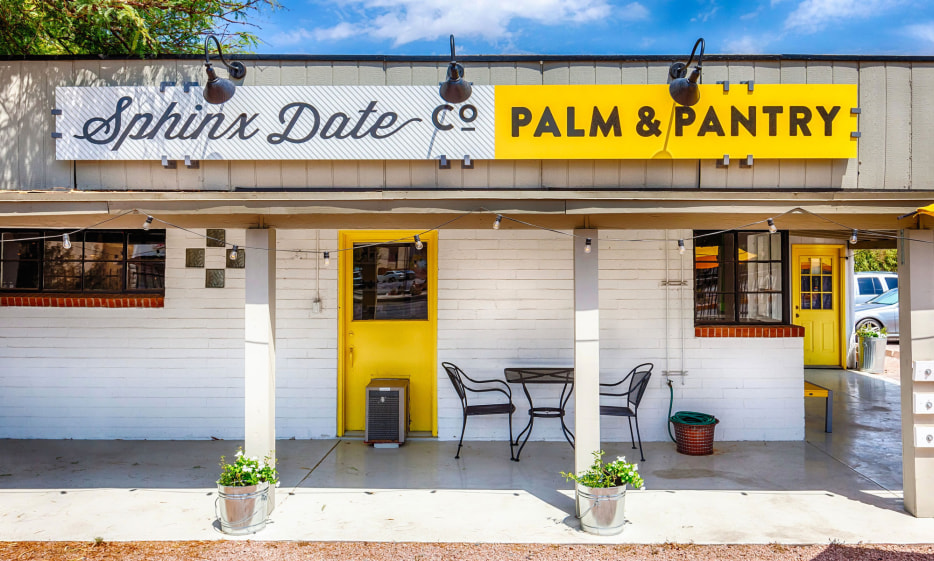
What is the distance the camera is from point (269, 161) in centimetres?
440

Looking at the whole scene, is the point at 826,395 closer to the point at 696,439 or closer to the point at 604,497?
the point at 696,439

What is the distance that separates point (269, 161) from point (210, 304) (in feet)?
8.38

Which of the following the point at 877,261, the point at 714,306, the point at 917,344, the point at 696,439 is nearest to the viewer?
the point at 917,344

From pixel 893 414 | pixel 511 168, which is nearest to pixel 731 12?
pixel 893 414

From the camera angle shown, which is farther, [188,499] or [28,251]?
[28,251]

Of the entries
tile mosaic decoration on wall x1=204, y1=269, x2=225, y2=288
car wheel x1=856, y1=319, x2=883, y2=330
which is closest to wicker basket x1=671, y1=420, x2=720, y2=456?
tile mosaic decoration on wall x1=204, y1=269, x2=225, y2=288

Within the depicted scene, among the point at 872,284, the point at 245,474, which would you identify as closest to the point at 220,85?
the point at 245,474

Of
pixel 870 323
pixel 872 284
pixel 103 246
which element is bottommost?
pixel 870 323

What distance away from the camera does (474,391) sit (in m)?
6.16

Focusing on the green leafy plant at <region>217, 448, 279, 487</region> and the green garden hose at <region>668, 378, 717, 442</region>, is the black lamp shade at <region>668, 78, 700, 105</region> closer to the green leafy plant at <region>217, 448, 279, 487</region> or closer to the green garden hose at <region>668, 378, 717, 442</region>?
the green garden hose at <region>668, 378, 717, 442</region>

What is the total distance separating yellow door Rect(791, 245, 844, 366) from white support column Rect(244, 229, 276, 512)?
30.1 ft

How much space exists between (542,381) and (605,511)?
1.84m

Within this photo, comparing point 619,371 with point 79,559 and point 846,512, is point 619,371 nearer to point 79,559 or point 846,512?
point 846,512

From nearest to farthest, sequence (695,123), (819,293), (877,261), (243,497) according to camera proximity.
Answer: (243,497)
(695,123)
(819,293)
(877,261)
